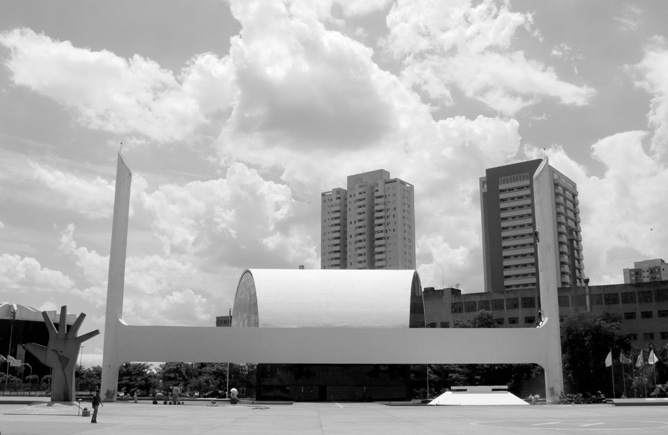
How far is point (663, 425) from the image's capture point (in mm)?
22734

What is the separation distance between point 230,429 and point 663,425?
13544 millimetres

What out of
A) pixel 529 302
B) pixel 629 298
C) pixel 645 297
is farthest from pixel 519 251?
pixel 645 297

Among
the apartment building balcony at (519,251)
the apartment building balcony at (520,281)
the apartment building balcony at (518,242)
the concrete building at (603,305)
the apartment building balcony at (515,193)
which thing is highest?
the apartment building balcony at (515,193)

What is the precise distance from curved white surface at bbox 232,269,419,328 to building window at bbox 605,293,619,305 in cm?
4800

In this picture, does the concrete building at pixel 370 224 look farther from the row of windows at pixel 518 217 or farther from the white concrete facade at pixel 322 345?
the white concrete facade at pixel 322 345

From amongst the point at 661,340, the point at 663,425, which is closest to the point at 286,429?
the point at 663,425

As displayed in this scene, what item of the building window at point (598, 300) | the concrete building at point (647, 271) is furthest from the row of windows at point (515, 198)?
the building window at point (598, 300)

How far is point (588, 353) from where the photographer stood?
66188 mm

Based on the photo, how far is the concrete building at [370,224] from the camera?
171125mm

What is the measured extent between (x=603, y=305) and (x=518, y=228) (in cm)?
4846

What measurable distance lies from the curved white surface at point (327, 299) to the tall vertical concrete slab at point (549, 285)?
31.3ft

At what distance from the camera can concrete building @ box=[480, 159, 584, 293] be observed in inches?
5423

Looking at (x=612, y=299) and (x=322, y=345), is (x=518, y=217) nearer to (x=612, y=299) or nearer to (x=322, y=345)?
(x=612, y=299)

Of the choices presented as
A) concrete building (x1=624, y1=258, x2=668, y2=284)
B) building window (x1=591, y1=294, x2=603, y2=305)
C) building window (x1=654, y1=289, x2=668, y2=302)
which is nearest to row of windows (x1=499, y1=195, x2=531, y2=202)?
concrete building (x1=624, y1=258, x2=668, y2=284)
